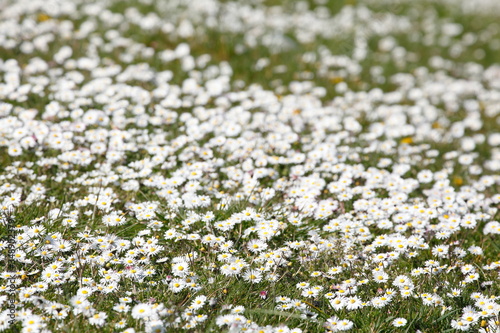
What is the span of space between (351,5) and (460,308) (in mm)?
9146

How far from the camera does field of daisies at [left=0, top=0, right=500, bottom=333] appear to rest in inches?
145

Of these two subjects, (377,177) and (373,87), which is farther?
(373,87)

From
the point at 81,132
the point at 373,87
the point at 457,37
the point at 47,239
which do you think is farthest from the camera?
the point at 457,37

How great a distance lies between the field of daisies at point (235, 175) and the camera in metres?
3.69

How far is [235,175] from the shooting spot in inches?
213

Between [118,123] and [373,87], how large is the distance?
14.2ft

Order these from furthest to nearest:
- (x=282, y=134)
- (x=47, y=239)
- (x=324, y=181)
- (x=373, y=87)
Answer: (x=373, y=87), (x=282, y=134), (x=324, y=181), (x=47, y=239)

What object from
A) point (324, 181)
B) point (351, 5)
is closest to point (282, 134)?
point (324, 181)

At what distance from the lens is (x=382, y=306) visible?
3.67 m

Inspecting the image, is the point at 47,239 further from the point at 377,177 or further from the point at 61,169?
the point at 377,177

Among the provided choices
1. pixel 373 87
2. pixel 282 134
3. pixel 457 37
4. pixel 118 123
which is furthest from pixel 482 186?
pixel 457 37

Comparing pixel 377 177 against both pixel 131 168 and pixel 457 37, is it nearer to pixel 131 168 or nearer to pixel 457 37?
pixel 131 168

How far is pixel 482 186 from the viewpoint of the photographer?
5621 millimetres

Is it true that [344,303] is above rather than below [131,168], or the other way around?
above
